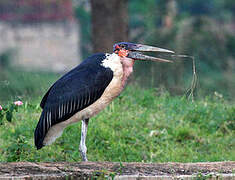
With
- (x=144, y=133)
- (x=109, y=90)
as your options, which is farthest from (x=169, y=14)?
(x=109, y=90)

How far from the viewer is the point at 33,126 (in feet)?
23.3

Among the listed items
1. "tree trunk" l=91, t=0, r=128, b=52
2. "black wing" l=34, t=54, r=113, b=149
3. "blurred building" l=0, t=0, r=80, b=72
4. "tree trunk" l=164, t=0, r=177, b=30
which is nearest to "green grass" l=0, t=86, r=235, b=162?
"black wing" l=34, t=54, r=113, b=149

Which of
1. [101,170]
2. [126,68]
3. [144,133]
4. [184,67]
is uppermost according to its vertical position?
[126,68]

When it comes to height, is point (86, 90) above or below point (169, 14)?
below

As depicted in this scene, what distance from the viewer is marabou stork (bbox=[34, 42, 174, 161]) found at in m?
5.56

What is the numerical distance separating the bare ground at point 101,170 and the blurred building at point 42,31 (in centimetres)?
2441

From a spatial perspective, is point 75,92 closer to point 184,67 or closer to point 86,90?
point 86,90

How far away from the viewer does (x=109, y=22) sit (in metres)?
10.9

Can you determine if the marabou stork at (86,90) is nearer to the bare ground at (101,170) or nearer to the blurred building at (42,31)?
the bare ground at (101,170)

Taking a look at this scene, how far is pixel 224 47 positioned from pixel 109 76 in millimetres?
→ 8294

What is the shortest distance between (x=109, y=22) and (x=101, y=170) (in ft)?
20.7

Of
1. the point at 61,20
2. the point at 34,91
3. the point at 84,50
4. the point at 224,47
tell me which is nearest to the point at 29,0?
the point at 61,20

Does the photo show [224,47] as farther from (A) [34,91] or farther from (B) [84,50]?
(B) [84,50]

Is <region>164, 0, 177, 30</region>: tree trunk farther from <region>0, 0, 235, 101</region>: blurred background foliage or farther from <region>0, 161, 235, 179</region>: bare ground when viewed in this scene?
<region>0, 161, 235, 179</region>: bare ground
